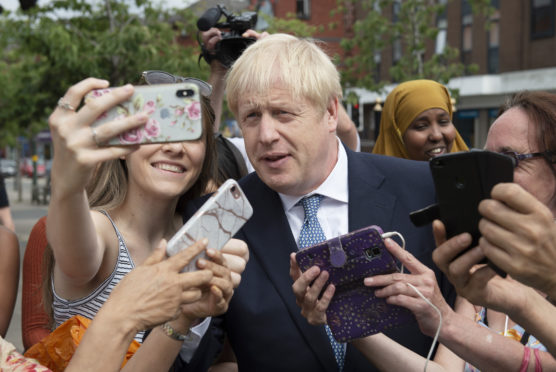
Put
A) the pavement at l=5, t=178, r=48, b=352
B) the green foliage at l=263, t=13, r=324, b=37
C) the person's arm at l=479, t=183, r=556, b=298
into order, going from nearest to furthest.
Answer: the person's arm at l=479, t=183, r=556, b=298 < the pavement at l=5, t=178, r=48, b=352 < the green foliage at l=263, t=13, r=324, b=37

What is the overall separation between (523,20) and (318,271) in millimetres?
27546

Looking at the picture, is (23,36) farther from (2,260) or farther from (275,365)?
(275,365)

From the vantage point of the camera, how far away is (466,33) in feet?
93.9

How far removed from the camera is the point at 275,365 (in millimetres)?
2391

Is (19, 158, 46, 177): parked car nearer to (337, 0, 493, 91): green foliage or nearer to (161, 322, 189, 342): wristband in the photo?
(337, 0, 493, 91): green foliage

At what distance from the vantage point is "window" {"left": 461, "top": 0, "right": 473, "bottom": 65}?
28.1 metres

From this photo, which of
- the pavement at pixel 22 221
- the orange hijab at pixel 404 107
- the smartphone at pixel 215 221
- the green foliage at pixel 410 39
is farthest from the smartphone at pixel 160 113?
the green foliage at pixel 410 39

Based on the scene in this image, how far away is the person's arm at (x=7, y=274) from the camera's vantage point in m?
2.73

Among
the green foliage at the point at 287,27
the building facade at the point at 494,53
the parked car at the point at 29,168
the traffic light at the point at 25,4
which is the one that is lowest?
the parked car at the point at 29,168

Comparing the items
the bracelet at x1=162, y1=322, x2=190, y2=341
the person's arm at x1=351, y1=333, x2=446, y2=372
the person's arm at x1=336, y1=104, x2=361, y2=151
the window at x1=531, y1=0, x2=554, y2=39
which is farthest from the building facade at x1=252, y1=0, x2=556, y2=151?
the bracelet at x1=162, y1=322, x2=190, y2=341

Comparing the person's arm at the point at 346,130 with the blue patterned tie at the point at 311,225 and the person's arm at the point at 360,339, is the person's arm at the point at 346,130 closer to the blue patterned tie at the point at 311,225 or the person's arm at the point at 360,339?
the blue patterned tie at the point at 311,225

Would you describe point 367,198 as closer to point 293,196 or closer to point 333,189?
point 333,189

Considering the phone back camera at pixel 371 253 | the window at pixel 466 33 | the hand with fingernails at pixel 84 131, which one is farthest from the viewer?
the window at pixel 466 33

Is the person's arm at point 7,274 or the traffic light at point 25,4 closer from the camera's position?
the person's arm at point 7,274
